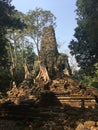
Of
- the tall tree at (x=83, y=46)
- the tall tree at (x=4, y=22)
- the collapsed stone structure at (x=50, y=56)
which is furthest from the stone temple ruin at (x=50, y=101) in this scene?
the tall tree at (x=4, y=22)

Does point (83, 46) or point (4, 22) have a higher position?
point (4, 22)

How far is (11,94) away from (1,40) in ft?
29.2

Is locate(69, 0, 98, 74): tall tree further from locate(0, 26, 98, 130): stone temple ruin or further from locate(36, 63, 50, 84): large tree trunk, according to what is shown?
locate(36, 63, 50, 84): large tree trunk

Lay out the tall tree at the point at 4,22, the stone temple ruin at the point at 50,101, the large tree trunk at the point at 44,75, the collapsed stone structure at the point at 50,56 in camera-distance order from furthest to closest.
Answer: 1. the collapsed stone structure at the point at 50,56
2. the large tree trunk at the point at 44,75
3. the tall tree at the point at 4,22
4. the stone temple ruin at the point at 50,101

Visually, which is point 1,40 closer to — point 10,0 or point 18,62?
point 10,0

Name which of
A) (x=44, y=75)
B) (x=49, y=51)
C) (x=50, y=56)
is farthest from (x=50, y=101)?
(x=49, y=51)

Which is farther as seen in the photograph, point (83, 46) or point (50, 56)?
point (50, 56)

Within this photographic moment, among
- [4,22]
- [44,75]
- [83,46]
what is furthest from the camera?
[83,46]

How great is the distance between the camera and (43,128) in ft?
51.9

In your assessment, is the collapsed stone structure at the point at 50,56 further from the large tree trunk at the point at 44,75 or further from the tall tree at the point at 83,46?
the tall tree at the point at 83,46

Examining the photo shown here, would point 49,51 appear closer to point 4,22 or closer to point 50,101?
point 50,101

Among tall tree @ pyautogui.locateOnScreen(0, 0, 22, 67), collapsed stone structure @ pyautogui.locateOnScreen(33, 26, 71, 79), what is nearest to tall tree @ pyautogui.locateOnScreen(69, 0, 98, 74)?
collapsed stone structure @ pyautogui.locateOnScreen(33, 26, 71, 79)

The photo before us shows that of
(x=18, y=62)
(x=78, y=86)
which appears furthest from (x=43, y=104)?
(x=18, y=62)

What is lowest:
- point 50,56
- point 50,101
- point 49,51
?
point 50,101
